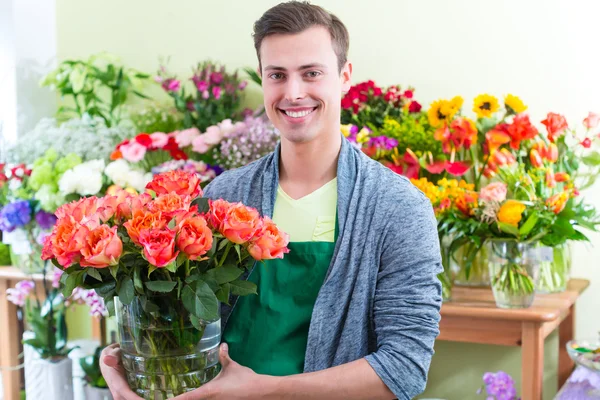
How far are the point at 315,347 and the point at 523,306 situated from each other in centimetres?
103

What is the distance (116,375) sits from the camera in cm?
124

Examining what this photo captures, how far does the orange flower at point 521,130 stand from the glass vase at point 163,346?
1487 mm

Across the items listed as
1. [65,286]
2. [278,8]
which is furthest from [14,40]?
[65,286]

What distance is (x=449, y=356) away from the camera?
8.91 feet

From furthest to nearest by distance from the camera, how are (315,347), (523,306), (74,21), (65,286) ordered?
(74,21) < (523,306) < (315,347) < (65,286)

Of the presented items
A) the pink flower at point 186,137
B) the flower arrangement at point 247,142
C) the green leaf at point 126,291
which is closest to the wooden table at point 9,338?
the pink flower at point 186,137

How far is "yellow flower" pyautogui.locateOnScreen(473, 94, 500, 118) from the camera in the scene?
2375 millimetres

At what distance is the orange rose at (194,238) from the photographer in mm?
1039

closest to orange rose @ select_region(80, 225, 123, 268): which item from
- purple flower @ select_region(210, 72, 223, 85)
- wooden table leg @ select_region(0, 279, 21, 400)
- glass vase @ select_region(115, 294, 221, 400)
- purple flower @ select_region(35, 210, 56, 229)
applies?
glass vase @ select_region(115, 294, 221, 400)

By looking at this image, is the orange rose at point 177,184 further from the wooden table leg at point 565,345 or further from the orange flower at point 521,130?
the wooden table leg at point 565,345

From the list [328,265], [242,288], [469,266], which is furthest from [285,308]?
[469,266]

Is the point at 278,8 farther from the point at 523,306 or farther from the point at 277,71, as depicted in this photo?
the point at 523,306

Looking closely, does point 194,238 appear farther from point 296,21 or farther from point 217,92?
point 217,92

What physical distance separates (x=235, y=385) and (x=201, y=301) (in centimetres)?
20
